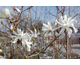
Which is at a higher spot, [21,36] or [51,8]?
[51,8]

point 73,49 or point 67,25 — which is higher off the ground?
point 67,25
